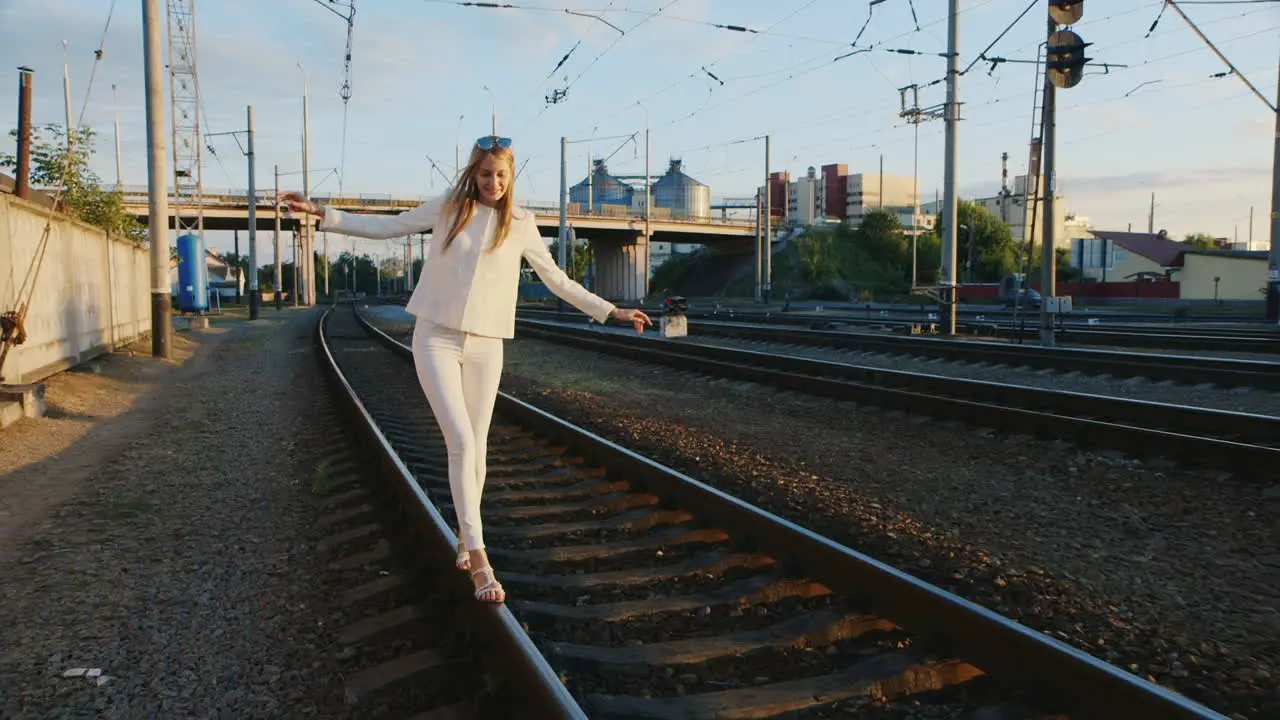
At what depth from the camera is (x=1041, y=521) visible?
6.05 meters

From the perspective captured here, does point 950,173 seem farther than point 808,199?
No

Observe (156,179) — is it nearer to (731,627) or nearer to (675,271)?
(731,627)

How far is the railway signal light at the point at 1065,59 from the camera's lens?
1706cm

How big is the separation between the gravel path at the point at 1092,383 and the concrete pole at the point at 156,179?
495 inches

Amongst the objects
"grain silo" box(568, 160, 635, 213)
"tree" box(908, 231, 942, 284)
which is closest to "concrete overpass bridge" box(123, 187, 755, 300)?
"tree" box(908, 231, 942, 284)

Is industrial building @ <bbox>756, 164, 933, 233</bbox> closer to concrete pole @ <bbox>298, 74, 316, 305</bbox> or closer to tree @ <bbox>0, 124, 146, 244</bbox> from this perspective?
concrete pole @ <bbox>298, 74, 316, 305</bbox>

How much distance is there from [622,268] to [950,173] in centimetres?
7009

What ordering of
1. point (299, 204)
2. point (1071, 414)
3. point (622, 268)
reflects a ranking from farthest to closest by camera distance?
point (622, 268)
point (1071, 414)
point (299, 204)

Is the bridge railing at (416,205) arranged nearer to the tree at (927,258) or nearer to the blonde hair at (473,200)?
the tree at (927,258)

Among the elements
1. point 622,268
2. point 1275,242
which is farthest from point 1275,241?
point 622,268

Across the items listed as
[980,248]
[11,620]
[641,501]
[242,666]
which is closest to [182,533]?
[11,620]

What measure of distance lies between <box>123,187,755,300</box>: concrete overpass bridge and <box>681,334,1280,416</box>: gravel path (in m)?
50.7

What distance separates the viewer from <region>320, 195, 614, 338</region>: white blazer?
4.06 metres

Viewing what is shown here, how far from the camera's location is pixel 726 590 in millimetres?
4480
